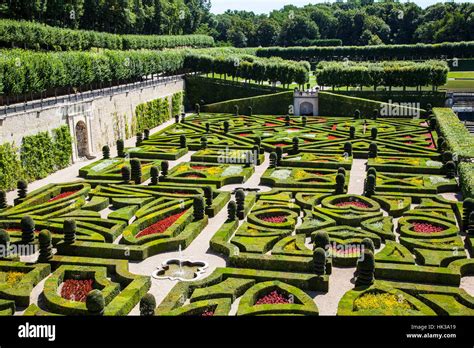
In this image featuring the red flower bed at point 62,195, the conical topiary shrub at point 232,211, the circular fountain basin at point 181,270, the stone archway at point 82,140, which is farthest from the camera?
the stone archway at point 82,140

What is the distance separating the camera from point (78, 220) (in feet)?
81.3

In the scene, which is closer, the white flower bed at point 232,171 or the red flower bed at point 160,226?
the red flower bed at point 160,226

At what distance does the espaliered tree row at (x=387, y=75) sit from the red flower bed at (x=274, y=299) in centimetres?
4874

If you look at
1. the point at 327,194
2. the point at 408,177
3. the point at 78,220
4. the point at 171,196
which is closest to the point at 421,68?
the point at 408,177

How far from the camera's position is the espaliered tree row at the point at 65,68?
114ft

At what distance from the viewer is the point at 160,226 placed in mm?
24047

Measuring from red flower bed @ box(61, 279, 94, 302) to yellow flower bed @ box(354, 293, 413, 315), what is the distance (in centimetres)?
1006

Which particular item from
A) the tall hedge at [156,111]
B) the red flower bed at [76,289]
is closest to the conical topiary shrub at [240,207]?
the red flower bed at [76,289]

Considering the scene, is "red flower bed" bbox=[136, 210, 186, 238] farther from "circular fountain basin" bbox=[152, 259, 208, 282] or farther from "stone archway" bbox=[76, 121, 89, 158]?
"stone archway" bbox=[76, 121, 89, 158]

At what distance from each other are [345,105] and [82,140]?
31150 mm

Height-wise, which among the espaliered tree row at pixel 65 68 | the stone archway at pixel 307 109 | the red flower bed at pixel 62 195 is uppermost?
the espaliered tree row at pixel 65 68

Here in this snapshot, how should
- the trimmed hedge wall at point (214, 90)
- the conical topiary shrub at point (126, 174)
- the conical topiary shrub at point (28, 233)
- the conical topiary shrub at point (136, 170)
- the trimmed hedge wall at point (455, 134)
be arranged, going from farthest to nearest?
→ the trimmed hedge wall at point (214, 90), the trimmed hedge wall at point (455, 134), the conical topiary shrub at point (136, 170), the conical topiary shrub at point (126, 174), the conical topiary shrub at point (28, 233)

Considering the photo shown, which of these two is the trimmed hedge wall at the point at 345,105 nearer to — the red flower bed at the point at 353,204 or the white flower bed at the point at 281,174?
the white flower bed at the point at 281,174

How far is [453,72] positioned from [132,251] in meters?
82.1
